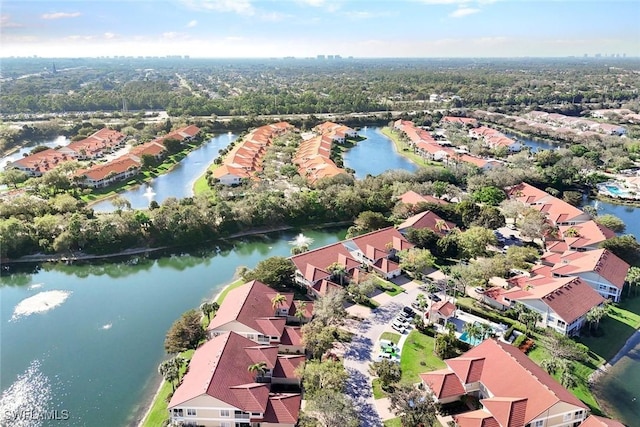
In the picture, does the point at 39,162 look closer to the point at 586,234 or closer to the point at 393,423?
the point at 393,423

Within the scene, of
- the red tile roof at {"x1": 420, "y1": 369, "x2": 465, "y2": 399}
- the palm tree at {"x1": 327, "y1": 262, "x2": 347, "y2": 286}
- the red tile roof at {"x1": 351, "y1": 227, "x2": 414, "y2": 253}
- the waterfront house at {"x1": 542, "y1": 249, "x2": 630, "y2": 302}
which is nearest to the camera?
the red tile roof at {"x1": 420, "y1": 369, "x2": 465, "y2": 399}

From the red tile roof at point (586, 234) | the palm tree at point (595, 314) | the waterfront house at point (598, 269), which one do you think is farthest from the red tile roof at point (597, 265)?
the palm tree at point (595, 314)

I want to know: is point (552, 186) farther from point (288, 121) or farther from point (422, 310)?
point (288, 121)

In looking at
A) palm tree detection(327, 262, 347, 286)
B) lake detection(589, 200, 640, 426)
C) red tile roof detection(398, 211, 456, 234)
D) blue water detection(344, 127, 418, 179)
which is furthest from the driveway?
blue water detection(344, 127, 418, 179)

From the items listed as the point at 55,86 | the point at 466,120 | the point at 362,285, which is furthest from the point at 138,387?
the point at 55,86

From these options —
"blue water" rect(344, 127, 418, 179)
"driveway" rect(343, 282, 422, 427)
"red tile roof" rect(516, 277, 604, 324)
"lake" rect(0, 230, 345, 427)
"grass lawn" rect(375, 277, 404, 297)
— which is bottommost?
"lake" rect(0, 230, 345, 427)

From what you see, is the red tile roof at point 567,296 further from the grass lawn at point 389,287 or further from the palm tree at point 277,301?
the palm tree at point 277,301

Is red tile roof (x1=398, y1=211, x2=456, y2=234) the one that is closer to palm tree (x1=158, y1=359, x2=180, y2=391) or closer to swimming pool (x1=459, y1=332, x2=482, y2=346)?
swimming pool (x1=459, y1=332, x2=482, y2=346)

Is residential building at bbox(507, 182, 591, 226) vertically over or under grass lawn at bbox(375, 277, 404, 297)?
over
